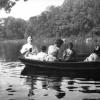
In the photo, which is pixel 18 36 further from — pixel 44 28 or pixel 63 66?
pixel 63 66

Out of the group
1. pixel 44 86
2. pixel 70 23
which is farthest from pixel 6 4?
pixel 70 23

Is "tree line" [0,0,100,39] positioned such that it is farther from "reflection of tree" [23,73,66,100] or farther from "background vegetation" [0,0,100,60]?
"reflection of tree" [23,73,66,100]

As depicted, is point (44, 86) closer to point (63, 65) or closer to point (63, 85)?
point (63, 85)

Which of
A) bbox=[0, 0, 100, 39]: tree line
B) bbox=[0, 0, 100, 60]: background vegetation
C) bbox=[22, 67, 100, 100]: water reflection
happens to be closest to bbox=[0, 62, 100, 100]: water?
bbox=[22, 67, 100, 100]: water reflection

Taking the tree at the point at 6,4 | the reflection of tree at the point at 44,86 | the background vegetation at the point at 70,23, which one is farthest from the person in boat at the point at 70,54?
the background vegetation at the point at 70,23

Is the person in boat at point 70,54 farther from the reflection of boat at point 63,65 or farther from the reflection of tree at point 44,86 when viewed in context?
the reflection of tree at point 44,86

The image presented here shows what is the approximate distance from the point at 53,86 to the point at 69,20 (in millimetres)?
83092

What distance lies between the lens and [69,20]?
95.4 m

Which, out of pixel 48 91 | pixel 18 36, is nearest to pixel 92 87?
pixel 48 91

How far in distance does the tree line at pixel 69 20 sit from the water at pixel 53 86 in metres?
68.8

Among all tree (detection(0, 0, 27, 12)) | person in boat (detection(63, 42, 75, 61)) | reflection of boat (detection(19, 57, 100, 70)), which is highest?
tree (detection(0, 0, 27, 12))

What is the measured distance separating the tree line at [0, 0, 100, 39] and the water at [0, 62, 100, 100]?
68.8 metres

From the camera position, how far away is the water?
36.1 feet

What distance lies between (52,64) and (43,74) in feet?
2.50
